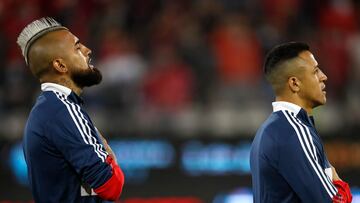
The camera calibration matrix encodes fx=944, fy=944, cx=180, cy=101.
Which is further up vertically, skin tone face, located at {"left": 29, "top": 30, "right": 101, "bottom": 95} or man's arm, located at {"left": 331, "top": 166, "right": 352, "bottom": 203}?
skin tone face, located at {"left": 29, "top": 30, "right": 101, "bottom": 95}

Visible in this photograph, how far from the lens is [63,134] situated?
4.71 m

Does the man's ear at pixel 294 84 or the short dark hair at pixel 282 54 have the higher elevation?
the short dark hair at pixel 282 54

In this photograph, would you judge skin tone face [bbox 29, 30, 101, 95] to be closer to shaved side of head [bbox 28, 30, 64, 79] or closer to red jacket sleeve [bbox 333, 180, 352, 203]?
shaved side of head [bbox 28, 30, 64, 79]

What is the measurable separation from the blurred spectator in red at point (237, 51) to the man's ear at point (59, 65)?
210 inches

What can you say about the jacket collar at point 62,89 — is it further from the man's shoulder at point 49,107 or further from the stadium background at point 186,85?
the stadium background at point 186,85

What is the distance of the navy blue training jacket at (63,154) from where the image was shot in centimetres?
468

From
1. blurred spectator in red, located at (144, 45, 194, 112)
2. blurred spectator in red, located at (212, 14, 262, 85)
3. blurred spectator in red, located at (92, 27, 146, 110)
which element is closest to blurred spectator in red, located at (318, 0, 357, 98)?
blurred spectator in red, located at (212, 14, 262, 85)

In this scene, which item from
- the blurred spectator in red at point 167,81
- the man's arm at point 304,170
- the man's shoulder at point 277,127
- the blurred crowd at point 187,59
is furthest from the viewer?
the blurred spectator in red at point 167,81

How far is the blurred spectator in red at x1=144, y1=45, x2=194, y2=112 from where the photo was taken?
10.1 metres

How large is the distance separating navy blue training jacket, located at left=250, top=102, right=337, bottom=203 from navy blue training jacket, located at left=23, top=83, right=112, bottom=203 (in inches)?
31.0

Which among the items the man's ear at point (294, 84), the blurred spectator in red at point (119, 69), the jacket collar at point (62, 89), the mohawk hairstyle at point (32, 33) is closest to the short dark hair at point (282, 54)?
the man's ear at point (294, 84)

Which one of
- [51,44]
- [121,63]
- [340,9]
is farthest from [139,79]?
[51,44]

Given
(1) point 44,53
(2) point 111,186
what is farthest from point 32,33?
(2) point 111,186

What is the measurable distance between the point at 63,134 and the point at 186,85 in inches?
215
